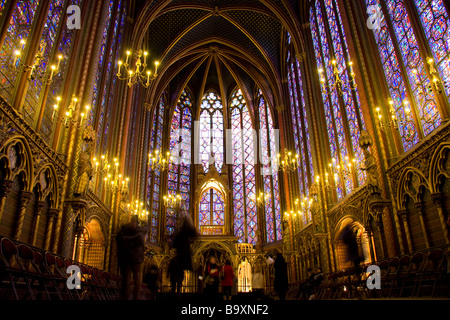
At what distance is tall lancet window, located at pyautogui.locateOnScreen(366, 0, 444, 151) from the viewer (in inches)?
374

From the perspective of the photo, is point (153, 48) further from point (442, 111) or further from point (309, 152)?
point (442, 111)

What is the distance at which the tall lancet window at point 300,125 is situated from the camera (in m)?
20.1

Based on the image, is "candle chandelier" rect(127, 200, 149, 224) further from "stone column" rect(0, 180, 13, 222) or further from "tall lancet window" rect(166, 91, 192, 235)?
"stone column" rect(0, 180, 13, 222)

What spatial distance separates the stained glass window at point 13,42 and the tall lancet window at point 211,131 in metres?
20.8

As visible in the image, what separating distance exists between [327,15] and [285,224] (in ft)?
41.6

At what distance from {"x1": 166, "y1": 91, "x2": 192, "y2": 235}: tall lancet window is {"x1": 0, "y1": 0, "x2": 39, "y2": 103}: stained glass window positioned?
18.0 m

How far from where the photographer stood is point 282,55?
25.0 m

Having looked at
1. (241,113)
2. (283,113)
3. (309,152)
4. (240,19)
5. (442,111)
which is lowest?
(442,111)

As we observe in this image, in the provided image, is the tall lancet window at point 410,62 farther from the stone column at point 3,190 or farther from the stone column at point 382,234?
the stone column at point 3,190

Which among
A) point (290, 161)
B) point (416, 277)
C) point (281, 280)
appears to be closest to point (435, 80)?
point (416, 277)

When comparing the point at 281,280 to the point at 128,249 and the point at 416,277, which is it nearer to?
the point at 416,277

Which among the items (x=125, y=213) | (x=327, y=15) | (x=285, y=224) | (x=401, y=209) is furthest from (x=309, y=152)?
(x=125, y=213)

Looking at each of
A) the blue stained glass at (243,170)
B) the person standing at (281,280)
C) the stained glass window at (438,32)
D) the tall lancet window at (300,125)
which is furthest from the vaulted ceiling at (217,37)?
the person standing at (281,280)
